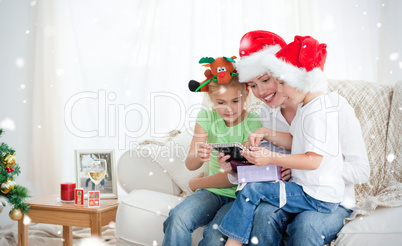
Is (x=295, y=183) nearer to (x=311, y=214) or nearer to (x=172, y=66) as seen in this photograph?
(x=311, y=214)

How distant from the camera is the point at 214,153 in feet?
5.98

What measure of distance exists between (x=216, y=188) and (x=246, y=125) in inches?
12.4

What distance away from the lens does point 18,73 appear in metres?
3.18

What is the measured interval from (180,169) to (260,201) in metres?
0.59

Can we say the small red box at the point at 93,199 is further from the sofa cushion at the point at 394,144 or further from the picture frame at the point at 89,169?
the sofa cushion at the point at 394,144

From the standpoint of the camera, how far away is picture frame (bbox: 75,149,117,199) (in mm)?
2098

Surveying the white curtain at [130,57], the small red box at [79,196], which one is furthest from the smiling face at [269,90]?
the white curtain at [130,57]

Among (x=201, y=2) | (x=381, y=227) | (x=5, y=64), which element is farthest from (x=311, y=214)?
(x=5, y=64)

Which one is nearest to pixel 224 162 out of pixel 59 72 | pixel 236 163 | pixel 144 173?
pixel 236 163

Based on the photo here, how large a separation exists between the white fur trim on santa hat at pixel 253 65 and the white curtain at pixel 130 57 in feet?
3.77

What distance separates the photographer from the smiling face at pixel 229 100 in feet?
5.57

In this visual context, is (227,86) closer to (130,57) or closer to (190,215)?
(190,215)

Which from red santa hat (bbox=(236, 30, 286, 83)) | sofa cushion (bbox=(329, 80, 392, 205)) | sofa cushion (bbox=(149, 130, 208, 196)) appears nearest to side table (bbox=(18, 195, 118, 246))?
sofa cushion (bbox=(149, 130, 208, 196))

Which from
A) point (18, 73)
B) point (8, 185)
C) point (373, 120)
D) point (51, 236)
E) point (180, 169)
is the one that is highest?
point (18, 73)
